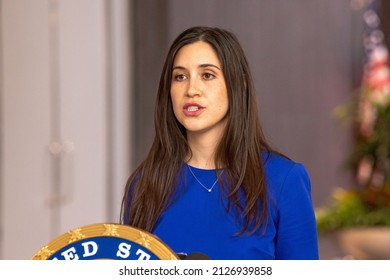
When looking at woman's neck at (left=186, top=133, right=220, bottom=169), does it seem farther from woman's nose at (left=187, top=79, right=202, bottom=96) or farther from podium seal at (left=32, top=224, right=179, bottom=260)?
podium seal at (left=32, top=224, right=179, bottom=260)

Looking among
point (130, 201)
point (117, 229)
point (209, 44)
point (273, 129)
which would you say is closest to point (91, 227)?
point (117, 229)

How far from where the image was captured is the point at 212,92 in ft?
3.64

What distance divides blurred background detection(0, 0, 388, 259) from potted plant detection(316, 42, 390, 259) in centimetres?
16

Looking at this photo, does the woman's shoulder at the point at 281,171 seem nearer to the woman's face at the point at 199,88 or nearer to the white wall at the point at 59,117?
the woman's face at the point at 199,88

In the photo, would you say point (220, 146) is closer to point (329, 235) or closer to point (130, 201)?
point (130, 201)

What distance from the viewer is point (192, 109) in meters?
1.11

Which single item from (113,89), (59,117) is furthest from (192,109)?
(113,89)

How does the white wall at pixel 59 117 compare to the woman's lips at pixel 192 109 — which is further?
the white wall at pixel 59 117

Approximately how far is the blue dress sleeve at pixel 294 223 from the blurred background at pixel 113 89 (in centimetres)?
271

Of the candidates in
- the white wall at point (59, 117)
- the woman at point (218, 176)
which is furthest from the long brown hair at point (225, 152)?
the white wall at point (59, 117)

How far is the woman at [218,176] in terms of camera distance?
1.08m

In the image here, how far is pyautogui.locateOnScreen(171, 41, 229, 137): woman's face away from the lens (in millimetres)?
1104

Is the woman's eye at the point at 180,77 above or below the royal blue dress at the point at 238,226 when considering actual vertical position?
above

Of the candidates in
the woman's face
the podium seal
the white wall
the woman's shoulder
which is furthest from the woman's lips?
the white wall
